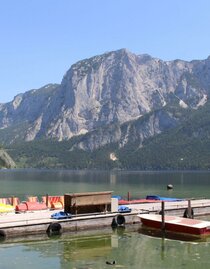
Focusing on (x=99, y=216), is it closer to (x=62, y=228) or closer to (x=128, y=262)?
(x=62, y=228)

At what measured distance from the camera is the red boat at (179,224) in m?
46.2

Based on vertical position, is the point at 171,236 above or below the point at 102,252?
above

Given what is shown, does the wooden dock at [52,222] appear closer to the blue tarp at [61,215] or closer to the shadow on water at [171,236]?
the blue tarp at [61,215]

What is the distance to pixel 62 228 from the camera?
47156 millimetres

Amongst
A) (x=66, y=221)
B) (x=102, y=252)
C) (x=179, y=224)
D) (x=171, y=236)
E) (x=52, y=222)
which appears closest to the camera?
(x=102, y=252)

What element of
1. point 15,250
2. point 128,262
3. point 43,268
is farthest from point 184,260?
point 15,250

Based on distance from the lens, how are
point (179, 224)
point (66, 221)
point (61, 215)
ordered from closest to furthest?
point (179, 224) < point (66, 221) < point (61, 215)

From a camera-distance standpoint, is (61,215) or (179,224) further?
(61,215)

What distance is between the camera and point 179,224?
4756 centimetres

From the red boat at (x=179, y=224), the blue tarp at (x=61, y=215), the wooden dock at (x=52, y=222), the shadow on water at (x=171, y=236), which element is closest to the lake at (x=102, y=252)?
the shadow on water at (x=171, y=236)

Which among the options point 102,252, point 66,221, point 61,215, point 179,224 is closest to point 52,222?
point 66,221

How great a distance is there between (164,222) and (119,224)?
553 centimetres

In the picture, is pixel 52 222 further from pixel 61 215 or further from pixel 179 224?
pixel 179 224

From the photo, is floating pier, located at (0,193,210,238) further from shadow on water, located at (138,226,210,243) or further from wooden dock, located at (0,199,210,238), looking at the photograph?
shadow on water, located at (138,226,210,243)
